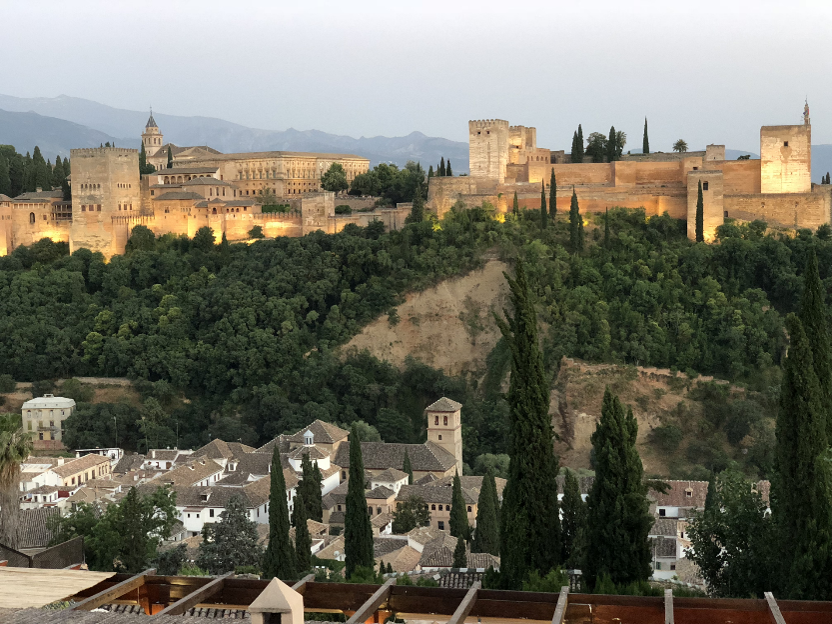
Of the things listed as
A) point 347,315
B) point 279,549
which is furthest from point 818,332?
point 347,315

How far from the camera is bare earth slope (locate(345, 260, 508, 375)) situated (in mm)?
51406

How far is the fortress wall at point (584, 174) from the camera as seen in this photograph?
54.0m

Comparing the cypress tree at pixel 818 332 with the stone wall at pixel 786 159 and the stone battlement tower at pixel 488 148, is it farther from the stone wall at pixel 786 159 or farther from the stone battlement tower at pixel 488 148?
the stone battlement tower at pixel 488 148

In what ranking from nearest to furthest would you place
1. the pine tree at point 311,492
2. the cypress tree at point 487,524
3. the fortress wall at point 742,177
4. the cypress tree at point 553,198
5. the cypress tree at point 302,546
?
the cypress tree at point 302,546, the cypress tree at point 487,524, the pine tree at point 311,492, the cypress tree at point 553,198, the fortress wall at point 742,177

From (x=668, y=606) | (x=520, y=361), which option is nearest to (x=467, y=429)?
(x=520, y=361)

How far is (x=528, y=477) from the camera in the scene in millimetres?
18656

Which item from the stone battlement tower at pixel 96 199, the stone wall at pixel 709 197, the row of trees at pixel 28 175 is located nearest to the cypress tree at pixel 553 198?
the stone wall at pixel 709 197

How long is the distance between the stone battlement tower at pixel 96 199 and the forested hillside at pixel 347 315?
1.00 meters

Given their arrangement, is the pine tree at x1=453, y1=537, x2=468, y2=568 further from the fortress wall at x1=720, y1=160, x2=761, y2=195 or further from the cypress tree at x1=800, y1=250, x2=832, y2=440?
the fortress wall at x1=720, y1=160, x2=761, y2=195

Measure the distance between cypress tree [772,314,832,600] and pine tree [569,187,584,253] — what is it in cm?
3384

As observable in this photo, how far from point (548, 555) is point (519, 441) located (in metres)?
1.87

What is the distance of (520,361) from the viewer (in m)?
19.2

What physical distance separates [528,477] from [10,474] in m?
10.8

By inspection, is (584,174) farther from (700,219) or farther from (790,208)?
(790,208)
